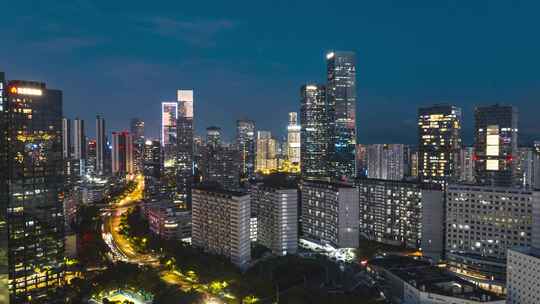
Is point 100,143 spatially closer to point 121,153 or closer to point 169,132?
point 121,153

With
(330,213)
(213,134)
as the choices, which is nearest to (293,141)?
(213,134)

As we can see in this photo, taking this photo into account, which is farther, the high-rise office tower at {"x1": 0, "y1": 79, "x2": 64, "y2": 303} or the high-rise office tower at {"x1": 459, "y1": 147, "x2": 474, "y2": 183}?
the high-rise office tower at {"x1": 459, "y1": 147, "x2": 474, "y2": 183}

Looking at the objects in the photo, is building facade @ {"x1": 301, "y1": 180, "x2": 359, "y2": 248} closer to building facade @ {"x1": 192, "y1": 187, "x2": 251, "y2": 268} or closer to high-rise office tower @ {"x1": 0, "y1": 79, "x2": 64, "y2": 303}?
building facade @ {"x1": 192, "y1": 187, "x2": 251, "y2": 268}

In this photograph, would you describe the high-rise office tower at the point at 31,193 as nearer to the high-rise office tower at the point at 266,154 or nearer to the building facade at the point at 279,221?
the building facade at the point at 279,221

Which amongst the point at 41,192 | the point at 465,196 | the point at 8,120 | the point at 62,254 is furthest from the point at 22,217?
the point at 465,196

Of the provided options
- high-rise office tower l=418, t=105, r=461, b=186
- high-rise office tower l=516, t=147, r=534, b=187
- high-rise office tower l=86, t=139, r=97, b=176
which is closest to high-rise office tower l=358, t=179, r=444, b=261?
high-rise office tower l=418, t=105, r=461, b=186

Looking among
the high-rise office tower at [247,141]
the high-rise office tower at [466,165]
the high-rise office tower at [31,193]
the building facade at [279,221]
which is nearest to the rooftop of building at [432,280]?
the building facade at [279,221]

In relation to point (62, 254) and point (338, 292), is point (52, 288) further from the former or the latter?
point (338, 292)
